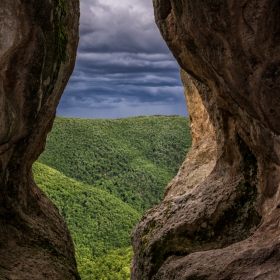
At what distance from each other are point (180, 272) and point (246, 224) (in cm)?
248

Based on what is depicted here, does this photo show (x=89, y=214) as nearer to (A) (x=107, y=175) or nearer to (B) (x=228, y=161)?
(A) (x=107, y=175)

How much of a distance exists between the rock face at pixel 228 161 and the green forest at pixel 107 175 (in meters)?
27.4

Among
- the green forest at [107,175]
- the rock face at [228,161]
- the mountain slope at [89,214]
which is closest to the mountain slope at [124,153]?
the green forest at [107,175]

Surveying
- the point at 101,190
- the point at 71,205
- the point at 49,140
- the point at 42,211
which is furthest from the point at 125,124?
the point at 42,211

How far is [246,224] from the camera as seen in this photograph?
10656mm

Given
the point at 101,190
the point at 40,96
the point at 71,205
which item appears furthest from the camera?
the point at 101,190

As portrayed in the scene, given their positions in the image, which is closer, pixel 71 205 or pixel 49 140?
pixel 71 205

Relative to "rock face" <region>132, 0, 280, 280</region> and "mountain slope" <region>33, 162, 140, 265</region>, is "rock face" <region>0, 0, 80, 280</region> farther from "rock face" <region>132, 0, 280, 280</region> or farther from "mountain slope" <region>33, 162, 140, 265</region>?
"mountain slope" <region>33, 162, 140, 265</region>

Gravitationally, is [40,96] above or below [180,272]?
above

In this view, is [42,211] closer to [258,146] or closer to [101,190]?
[258,146]

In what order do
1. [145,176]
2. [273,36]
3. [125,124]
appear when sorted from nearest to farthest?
[273,36] → [145,176] → [125,124]

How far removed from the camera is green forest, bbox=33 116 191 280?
5156cm

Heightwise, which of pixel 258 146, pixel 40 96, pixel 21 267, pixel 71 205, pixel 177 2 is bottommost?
pixel 71 205

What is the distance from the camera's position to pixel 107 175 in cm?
7775
